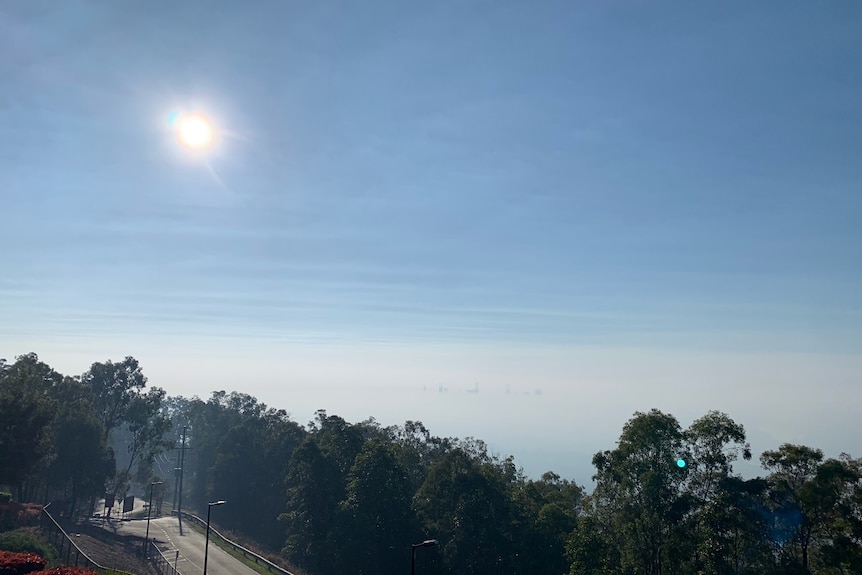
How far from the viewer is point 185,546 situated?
189 ft

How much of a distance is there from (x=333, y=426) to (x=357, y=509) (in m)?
12.1

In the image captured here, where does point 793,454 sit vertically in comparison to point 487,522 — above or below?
above

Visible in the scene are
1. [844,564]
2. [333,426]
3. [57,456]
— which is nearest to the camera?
[844,564]

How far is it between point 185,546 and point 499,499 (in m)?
34.3

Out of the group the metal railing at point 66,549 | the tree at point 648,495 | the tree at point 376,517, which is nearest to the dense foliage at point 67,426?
the metal railing at point 66,549

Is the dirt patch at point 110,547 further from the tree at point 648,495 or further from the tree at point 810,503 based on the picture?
the tree at point 810,503

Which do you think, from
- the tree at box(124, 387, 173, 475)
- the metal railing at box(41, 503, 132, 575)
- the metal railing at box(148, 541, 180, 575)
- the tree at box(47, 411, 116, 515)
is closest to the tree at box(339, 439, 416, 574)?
the metal railing at box(148, 541, 180, 575)

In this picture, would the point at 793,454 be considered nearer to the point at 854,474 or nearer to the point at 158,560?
the point at 854,474

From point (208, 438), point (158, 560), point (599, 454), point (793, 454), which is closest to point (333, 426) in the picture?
point (158, 560)

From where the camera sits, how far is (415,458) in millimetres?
59969

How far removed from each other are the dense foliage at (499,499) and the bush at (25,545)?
11510 mm

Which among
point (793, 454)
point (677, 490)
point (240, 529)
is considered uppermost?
point (793, 454)

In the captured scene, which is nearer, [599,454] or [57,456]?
[599,454]

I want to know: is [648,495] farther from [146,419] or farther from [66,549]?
[146,419]
